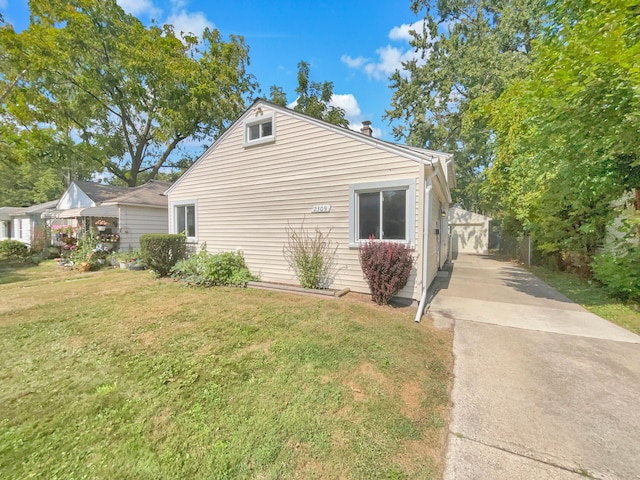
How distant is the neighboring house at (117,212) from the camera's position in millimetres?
11906

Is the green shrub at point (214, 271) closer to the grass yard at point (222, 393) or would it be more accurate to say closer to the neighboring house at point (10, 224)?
the grass yard at point (222, 393)

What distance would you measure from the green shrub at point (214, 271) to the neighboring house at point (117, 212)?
5.85m

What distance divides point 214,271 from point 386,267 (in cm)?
488

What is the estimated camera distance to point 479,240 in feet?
74.2

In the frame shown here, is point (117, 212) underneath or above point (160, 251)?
above

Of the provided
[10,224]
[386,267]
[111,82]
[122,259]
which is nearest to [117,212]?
[122,259]

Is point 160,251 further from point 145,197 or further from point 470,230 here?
point 470,230

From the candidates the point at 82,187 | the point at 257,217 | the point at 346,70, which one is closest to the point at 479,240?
the point at 346,70

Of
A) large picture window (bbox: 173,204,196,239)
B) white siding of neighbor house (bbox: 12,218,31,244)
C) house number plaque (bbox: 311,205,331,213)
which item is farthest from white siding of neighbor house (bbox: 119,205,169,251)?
white siding of neighbor house (bbox: 12,218,31,244)

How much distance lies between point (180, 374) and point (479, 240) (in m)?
24.7

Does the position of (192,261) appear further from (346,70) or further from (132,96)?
(132,96)

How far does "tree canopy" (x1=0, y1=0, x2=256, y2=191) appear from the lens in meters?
14.1

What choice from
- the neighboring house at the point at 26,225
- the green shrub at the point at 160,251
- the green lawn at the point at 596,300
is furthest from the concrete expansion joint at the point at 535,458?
the neighboring house at the point at 26,225

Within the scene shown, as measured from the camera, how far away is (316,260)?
6.87 m
